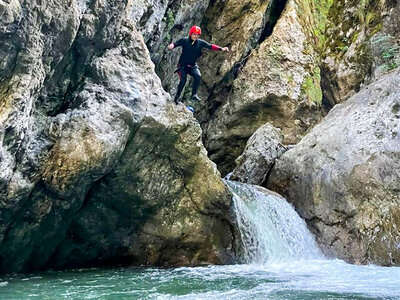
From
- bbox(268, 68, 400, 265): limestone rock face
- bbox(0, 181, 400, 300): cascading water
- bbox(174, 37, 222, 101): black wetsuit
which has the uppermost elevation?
bbox(174, 37, 222, 101): black wetsuit

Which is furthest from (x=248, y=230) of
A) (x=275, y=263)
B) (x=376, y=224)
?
(x=376, y=224)

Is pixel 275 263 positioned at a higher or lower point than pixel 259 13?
lower

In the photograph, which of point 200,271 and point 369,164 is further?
point 369,164

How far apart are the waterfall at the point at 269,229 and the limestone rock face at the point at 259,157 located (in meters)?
2.00

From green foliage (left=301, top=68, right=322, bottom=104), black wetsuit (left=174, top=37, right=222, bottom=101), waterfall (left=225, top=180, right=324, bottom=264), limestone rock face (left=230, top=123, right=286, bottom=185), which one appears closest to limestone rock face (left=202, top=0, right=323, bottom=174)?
green foliage (left=301, top=68, right=322, bottom=104)

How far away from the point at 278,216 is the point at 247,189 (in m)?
1.20

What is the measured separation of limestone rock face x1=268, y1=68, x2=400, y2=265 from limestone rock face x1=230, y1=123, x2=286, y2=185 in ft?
3.50

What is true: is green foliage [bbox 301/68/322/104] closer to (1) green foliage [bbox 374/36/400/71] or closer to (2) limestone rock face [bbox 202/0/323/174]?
(2) limestone rock face [bbox 202/0/323/174]

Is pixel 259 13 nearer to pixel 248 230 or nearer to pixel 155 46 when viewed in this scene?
pixel 155 46

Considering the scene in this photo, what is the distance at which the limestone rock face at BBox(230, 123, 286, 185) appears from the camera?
16.1m

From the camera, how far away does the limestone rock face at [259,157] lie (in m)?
16.1

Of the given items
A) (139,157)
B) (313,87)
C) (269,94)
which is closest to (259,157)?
(139,157)

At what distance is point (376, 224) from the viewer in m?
12.2

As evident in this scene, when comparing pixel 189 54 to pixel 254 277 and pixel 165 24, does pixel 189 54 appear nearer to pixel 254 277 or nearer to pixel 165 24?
pixel 165 24
